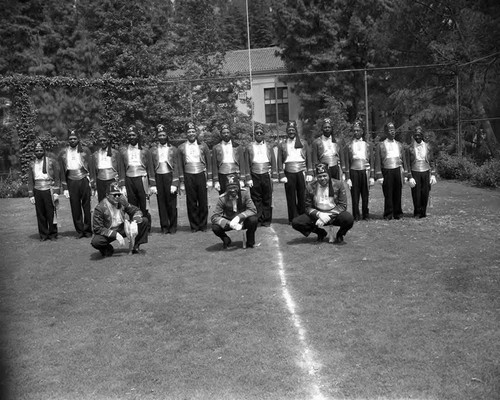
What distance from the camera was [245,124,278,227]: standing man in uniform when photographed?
1198cm

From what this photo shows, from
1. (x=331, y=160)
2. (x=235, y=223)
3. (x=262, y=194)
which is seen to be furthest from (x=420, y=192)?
(x=235, y=223)

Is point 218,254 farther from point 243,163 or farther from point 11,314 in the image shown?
point 11,314

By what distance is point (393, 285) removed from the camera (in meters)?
7.65

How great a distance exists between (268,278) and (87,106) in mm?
21091

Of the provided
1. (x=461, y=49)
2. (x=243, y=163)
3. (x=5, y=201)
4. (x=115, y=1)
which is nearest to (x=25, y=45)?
(x=115, y=1)

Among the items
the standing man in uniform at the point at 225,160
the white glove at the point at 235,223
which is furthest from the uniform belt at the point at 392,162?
the white glove at the point at 235,223

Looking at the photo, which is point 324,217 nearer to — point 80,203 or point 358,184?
point 358,184

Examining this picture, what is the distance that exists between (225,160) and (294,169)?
136cm

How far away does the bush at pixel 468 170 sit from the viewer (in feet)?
59.5

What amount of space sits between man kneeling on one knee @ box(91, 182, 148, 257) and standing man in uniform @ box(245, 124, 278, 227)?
2.74 m

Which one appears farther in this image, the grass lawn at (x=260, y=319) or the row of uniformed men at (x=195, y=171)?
the row of uniformed men at (x=195, y=171)

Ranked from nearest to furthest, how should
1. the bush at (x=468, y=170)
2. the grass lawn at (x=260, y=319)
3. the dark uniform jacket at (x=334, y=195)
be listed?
the grass lawn at (x=260, y=319) < the dark uniform jacket at (x=334, y=195) < the bush at (x=468, y=170)

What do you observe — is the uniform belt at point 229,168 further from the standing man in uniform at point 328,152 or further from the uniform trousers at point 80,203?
the uniform trousers at point 80,203

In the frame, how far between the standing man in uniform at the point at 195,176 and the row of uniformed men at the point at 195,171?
0.02 meters
